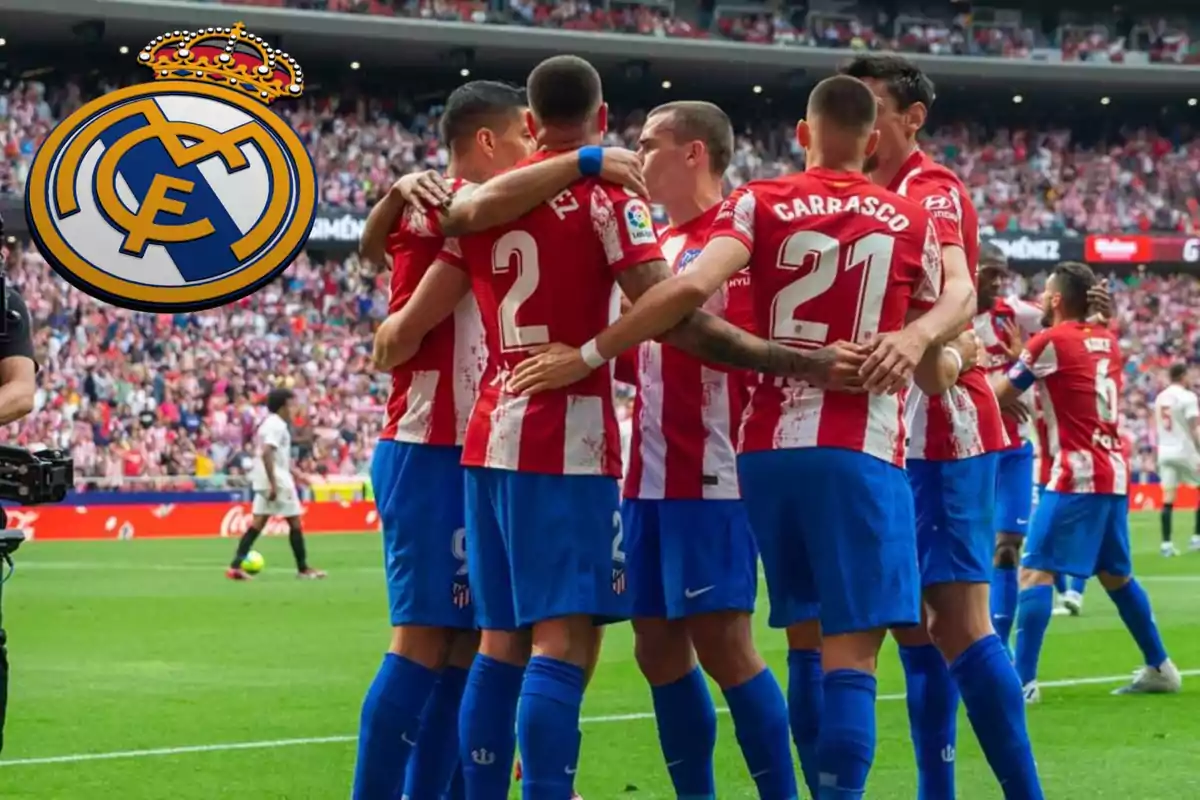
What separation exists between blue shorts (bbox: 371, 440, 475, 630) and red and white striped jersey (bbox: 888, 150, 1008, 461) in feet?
5.14

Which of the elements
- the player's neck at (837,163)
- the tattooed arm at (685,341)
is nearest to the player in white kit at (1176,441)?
the player's neck at (837,163)

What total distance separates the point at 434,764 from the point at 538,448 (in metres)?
1.24

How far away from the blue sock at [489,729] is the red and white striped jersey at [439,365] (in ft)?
2.52

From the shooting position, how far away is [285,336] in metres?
33.2

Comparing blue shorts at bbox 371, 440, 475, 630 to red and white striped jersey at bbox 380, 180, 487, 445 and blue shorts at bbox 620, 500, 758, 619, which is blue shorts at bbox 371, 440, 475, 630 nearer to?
red and white striped jersey at bbox 380, 180, 487, 445

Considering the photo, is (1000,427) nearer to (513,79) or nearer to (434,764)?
(434,764)

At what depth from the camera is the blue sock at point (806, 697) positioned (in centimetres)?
597

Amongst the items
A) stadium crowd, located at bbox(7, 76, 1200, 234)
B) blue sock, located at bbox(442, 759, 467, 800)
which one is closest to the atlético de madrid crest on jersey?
blue sock, located at bbox(442, 759, 467, 800)

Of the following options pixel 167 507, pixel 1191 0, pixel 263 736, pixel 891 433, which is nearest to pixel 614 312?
pixel 891 433

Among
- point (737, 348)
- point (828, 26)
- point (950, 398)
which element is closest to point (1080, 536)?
point (950, 398)

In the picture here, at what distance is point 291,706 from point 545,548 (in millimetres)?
4816

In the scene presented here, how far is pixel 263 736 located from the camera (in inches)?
328

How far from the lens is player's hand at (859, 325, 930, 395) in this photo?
16.5ft

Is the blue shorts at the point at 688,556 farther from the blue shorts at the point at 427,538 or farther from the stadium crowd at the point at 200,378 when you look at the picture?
the stadium crowd at the point at 200,378
